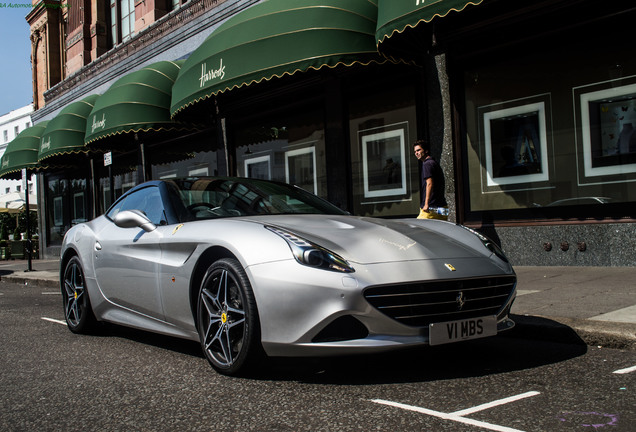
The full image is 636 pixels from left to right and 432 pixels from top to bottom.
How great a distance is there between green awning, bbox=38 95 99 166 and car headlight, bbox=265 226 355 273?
15.9 meters

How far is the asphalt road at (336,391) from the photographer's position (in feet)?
10.2

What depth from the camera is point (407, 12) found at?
8.42 meters

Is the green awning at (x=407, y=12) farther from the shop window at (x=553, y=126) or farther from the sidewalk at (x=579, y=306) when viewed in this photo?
the sidewalk at (x=579, y=306)

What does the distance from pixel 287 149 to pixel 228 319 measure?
1001 centimetres

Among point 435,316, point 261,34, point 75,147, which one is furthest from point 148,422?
point 75,147

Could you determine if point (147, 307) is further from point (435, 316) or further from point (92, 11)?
point (92, 11)

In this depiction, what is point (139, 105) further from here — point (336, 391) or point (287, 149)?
point (336, 391)

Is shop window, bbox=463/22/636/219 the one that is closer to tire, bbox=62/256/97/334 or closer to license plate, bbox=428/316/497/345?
license plate, bbox=428/316/497/345

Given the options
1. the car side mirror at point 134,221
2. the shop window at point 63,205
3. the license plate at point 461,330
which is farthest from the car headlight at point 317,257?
the shop window at point 63,205

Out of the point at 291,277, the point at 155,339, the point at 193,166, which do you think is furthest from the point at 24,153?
the point at 291,277

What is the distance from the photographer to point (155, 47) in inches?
727

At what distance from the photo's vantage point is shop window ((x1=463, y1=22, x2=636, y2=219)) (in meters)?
8.82

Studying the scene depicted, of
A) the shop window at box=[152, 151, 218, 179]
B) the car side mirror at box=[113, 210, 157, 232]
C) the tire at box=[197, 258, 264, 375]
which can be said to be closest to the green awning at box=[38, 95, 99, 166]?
the shop window at box=[152, 151, 218, 179]

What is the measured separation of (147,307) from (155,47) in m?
14.9
